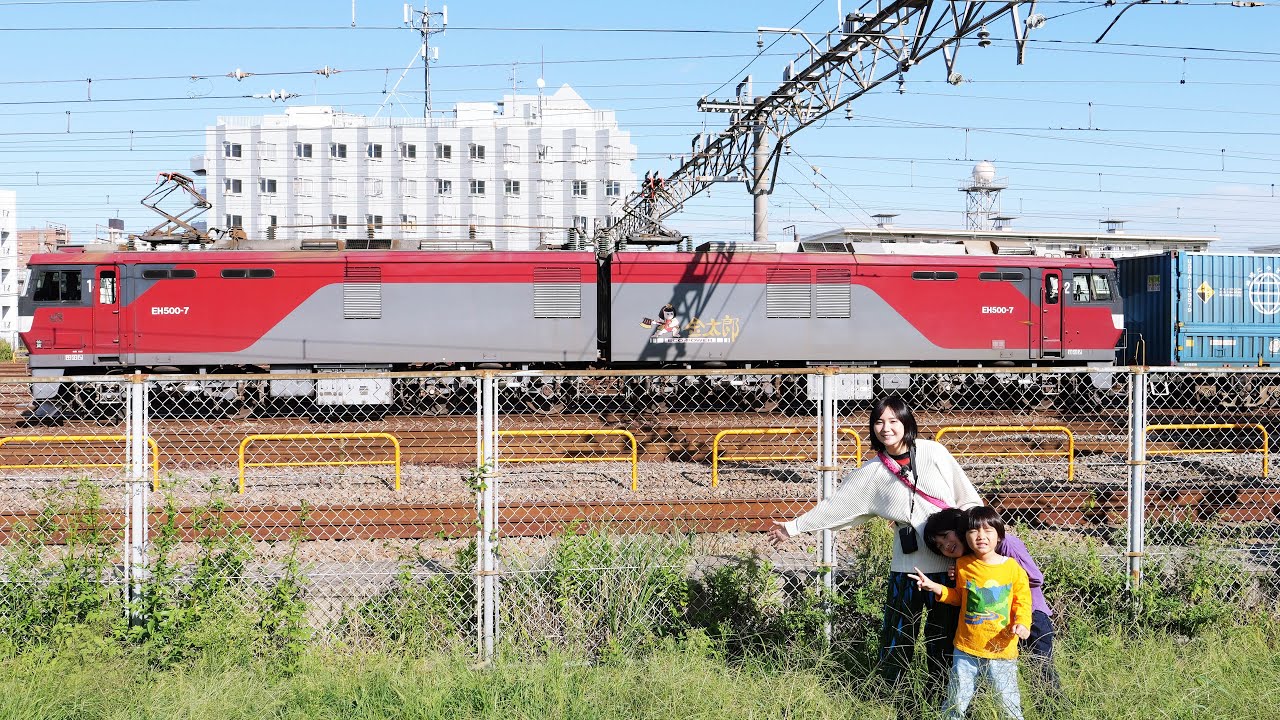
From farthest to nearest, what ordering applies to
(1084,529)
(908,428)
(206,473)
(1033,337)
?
(1033,337) → (206,473) → (1084,529) → (908,428)

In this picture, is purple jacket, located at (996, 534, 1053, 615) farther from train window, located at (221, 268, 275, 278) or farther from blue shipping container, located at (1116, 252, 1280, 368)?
blue shipping container, located at (1116, 252, 1280, 368)

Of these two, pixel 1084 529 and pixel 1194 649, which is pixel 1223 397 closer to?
pixel 1084 529

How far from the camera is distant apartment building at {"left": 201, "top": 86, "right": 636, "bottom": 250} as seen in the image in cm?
5528

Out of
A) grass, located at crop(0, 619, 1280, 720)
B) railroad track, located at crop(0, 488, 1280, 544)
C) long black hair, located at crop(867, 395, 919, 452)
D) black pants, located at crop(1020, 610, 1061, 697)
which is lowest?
grass, located at crop(0, 619, 1280, 720)

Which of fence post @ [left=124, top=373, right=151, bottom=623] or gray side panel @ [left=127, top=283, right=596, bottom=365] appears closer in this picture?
fence post @ [left=124, top=373, right=151, bottom=623]

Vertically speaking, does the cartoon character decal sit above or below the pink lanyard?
above

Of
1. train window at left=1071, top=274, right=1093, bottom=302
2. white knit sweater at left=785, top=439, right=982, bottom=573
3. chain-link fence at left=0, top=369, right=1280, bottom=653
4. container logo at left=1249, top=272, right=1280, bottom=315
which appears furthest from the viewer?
container logo at left=1249, top=272, right=1280, bottom=315

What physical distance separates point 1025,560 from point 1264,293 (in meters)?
19.5

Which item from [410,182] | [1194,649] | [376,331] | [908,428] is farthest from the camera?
[410,182]

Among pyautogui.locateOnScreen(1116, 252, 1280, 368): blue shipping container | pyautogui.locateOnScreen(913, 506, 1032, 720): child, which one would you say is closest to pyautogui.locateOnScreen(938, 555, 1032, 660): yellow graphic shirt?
pyautogui.locateOnScreen(913, 506, 1032, 720): child

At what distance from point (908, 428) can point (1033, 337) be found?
15.0 m

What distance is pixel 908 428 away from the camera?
4410 millimetres

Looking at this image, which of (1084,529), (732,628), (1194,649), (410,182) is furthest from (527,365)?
(410,182)

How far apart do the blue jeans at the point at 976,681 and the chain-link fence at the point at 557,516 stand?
1.24 m
